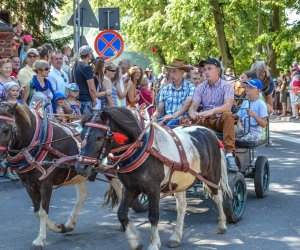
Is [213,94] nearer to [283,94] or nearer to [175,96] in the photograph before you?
[175,96]

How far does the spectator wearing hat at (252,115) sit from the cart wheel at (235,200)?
108 cm

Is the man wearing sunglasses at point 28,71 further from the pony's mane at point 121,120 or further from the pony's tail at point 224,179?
the pony's mane at point 121,120

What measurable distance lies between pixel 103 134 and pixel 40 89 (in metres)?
4.37

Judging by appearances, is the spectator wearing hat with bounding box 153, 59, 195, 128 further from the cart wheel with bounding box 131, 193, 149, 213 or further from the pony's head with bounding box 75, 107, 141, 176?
the pony's head with bounding box 75, 107, 141, 176

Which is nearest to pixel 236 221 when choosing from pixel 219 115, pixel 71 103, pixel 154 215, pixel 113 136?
pixel 219 115

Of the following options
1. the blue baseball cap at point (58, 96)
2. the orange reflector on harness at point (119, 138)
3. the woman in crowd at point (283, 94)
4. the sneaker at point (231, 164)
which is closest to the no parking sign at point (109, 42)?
the blue baseball cap at point (58, 96)

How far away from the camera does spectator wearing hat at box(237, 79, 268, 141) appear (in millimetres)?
9359

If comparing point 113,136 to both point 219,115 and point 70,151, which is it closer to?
point 70,151

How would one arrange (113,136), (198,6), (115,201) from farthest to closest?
→ (198,6), (115,201), (113,136)

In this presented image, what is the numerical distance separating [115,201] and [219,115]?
1.67 meters

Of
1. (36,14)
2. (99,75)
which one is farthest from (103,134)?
(36,14)

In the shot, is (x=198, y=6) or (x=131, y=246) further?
(x=198, y=6)

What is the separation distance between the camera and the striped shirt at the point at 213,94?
8.41m

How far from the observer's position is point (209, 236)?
7.45 metres
